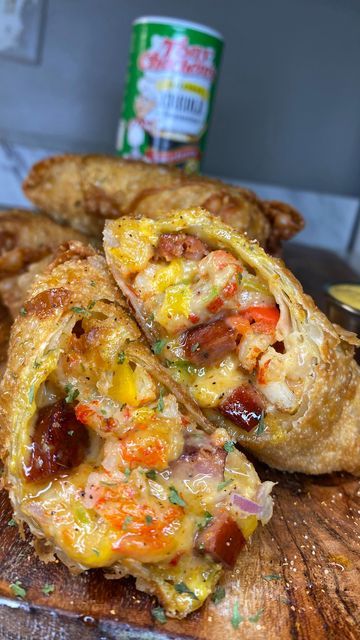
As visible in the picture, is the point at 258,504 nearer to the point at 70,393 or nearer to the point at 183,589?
the point at 183,589

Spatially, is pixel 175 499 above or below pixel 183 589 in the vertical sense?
above

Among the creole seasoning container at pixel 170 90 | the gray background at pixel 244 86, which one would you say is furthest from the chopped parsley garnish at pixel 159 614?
the gray background at pixel 244 86

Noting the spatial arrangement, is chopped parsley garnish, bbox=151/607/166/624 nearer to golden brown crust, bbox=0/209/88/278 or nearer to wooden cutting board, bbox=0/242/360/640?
wooden cutting board, bbox=0/242/360/640

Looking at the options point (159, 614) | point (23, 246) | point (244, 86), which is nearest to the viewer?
point (159, 614)

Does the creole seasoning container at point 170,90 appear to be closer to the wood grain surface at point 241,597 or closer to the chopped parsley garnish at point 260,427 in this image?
the chopped parsley garnish at point 260,427

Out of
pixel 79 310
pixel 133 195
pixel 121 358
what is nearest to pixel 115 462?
Result: pixel 121 358

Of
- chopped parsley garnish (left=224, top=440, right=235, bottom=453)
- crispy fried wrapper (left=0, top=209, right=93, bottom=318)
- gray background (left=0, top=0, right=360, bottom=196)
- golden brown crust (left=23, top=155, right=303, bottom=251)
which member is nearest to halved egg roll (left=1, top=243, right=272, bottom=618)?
chopped parsley garnish (left=224, top=440, right=235, bottom=453)
